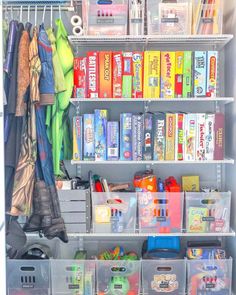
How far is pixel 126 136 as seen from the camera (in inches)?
101

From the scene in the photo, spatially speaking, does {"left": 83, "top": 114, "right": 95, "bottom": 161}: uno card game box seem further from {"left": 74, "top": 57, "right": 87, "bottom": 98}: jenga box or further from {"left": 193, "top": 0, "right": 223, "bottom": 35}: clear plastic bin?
{"left": 193, "top": 0, "right": 223, "bottom": 35}: clear plastic bin

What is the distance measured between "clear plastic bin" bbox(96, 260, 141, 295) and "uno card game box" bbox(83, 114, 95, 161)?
0.63 metres

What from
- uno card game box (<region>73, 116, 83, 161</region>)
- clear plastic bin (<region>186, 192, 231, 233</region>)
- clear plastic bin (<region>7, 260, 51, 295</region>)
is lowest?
clear plastic bin (<region>7, 260, 51, 295</region>)

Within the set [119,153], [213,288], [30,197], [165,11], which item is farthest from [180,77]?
[213,288]

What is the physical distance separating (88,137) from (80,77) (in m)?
0.35

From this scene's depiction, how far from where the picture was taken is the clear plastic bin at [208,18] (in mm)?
2523

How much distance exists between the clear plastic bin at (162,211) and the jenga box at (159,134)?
0.82 ft

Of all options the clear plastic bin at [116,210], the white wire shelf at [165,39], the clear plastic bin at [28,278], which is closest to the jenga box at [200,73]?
the white wire shelf at [165,39]

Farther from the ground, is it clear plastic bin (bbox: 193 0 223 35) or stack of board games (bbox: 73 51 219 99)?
clear plastic bin (bbox: 193 0 223 35)

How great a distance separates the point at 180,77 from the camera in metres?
2.54

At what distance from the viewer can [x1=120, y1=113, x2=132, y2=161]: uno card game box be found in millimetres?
2553

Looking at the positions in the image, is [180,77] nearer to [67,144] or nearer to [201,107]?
[201,107]

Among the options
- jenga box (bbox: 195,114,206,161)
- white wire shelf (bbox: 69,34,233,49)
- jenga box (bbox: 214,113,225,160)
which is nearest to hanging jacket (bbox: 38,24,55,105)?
white wire shelf (bbox: 69,34,233,49)

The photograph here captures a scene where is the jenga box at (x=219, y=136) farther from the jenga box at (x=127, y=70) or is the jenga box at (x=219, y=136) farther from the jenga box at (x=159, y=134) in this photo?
the jenga box at (x=127, y=70)
